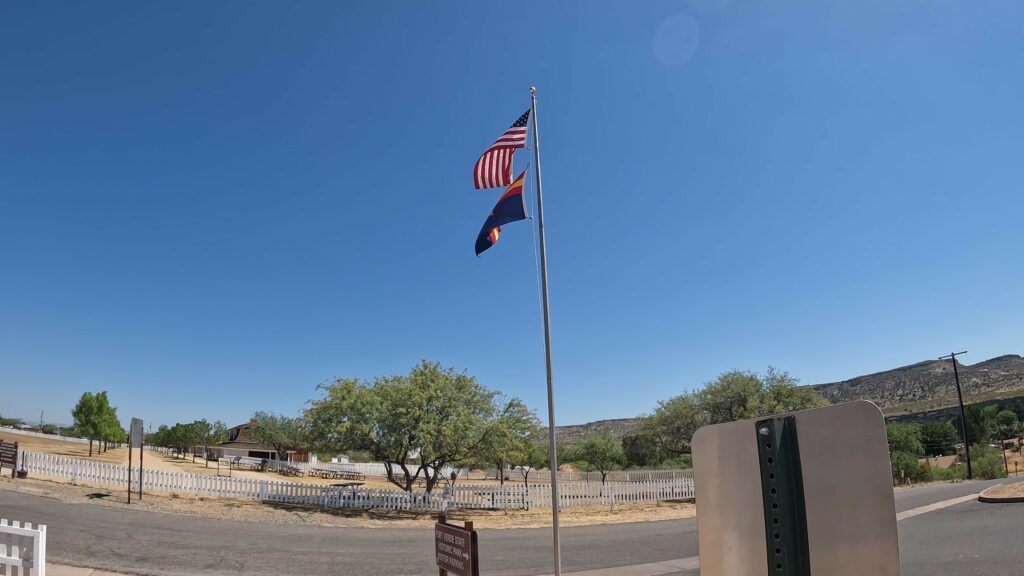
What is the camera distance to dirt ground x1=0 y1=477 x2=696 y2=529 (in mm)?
18859

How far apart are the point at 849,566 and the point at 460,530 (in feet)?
17.5

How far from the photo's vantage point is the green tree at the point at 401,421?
78.3 feet

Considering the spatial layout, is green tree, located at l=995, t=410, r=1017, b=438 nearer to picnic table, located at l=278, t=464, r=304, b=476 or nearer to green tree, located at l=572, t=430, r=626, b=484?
green tree, located at l=572, t=430, r=626, b=484

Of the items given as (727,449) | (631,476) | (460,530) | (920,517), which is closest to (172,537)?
(460,530)

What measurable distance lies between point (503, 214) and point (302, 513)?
16.3 m

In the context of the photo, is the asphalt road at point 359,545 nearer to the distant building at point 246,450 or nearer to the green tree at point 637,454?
the green tree at point 637,454

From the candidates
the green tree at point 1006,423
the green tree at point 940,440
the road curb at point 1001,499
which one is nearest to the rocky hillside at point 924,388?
the green tree at point 1006,423

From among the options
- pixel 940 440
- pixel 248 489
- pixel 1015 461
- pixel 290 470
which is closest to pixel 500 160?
pixel 248 489

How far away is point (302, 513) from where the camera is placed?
69.0ft

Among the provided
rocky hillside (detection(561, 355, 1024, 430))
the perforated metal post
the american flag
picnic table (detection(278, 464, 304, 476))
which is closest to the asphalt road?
the american flag

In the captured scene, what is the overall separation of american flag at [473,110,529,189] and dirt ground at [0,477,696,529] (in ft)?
44.7

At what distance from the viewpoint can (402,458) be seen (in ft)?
82.1

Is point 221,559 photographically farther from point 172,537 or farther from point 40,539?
point 40,539

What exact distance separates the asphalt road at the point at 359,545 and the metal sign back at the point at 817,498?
35.4ft
